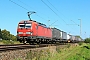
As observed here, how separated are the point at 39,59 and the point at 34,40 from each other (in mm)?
15846

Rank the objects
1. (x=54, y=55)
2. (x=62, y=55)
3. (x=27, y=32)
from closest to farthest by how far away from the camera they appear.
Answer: (x=54, y=55) < (x=62, y=55) < (x=27, y=32)

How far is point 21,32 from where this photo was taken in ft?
100

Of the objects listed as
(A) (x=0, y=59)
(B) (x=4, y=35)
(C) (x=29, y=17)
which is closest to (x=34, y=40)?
(C) (x=29, y=17)

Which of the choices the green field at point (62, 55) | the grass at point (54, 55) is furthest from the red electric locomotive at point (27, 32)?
the grass at point (54, 55)

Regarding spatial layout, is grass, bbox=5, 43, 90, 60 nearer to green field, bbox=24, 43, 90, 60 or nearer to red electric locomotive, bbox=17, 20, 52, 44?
green field, bbox=24, 43, 90, 60

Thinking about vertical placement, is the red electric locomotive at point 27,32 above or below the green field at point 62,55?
above

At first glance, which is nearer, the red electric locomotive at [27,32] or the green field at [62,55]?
the green field at [62,55]

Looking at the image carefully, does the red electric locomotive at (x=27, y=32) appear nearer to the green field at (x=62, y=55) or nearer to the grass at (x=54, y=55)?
the green field at (x=62, y=55)

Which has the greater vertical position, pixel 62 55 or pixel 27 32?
pixel 27 32

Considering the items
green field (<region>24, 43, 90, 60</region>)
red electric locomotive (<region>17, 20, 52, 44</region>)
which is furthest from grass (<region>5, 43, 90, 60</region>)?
red electric locomotive (<region>17, 20, 52, 44</region>)

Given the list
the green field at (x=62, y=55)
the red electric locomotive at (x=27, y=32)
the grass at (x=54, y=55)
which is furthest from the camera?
the red electric locomotive at (x=27, y=32)

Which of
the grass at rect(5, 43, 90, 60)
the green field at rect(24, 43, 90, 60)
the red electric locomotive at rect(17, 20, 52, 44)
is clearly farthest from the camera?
the red electric locomotive at rect(17, 20, 52, 44)

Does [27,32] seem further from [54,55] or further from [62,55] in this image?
[54,55]

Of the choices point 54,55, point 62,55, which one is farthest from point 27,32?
point 54,55
